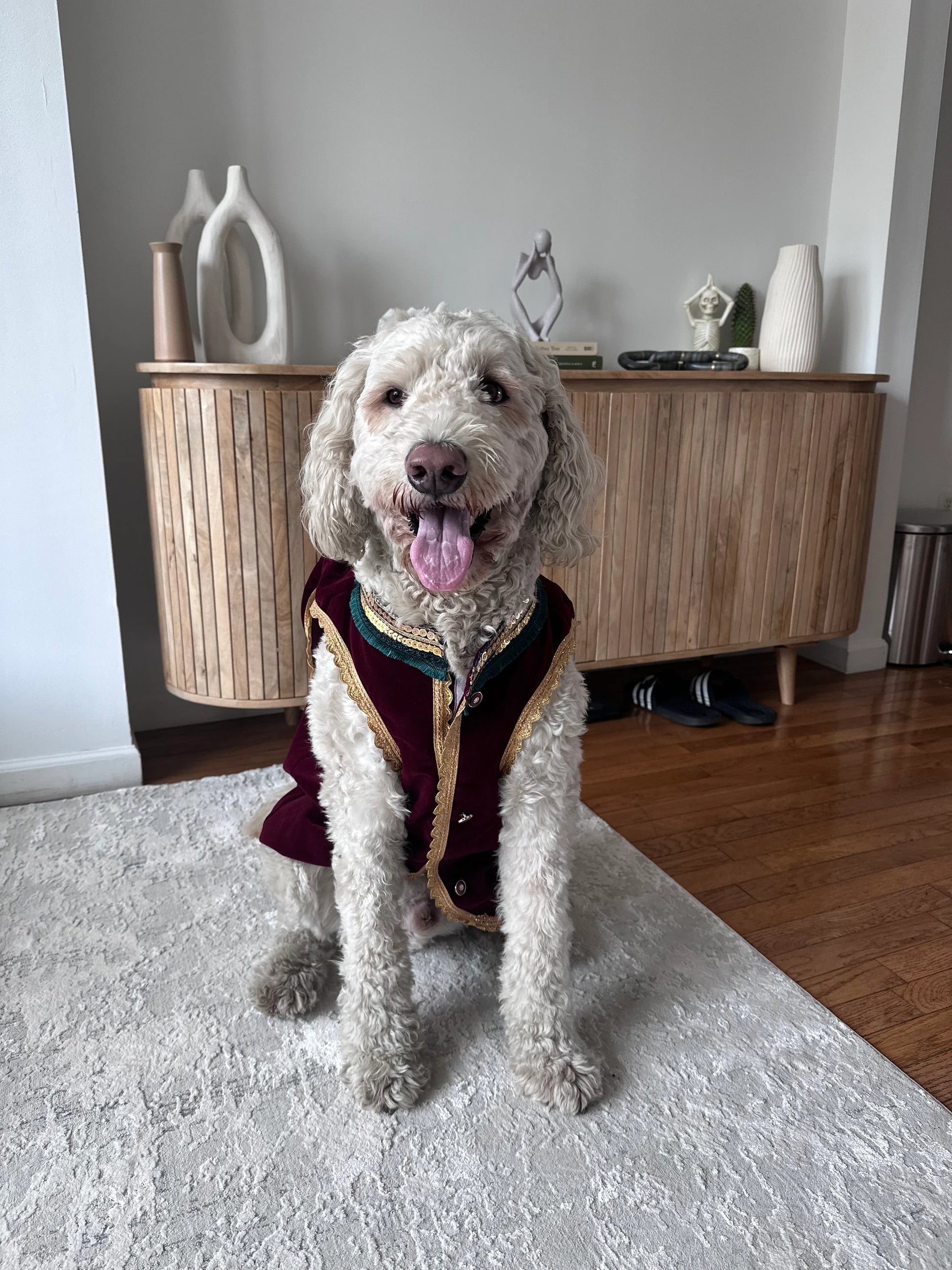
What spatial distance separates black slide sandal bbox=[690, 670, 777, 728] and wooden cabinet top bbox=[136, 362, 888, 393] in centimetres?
93

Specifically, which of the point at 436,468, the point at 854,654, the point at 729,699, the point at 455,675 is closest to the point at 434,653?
the point at 455,675

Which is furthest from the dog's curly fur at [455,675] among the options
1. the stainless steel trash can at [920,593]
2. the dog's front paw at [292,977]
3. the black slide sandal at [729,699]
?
the stainless steel trash can at [920,593]

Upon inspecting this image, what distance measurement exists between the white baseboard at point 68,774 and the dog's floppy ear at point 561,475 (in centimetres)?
149

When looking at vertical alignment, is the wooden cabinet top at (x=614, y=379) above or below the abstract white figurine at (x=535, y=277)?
below

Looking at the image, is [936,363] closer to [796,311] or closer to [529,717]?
[796,311]

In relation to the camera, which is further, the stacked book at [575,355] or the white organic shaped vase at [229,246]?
the stacked book at [575,355]

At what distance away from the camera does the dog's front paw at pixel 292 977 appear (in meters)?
1.45

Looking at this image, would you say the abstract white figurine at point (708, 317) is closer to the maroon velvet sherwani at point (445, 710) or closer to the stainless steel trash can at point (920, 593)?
the stainless steel trash can at point (920, 593)

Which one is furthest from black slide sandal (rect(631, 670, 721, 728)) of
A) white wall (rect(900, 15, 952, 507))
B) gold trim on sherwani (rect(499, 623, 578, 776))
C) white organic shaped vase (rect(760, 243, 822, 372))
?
gold trim on sherwani (rect(499, 623, 578, 776))

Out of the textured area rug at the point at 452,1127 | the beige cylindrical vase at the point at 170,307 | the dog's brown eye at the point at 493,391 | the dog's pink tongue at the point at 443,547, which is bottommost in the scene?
the textured area rug at the point at 452,1127

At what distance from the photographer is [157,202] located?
2.34m

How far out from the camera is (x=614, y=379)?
2.43 m

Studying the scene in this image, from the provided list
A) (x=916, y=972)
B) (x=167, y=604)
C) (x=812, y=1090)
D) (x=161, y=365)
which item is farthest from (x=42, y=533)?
(x=916, y=972)

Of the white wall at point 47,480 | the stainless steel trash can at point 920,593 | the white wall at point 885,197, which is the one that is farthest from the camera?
the stainless steel trash can at point 920,593
